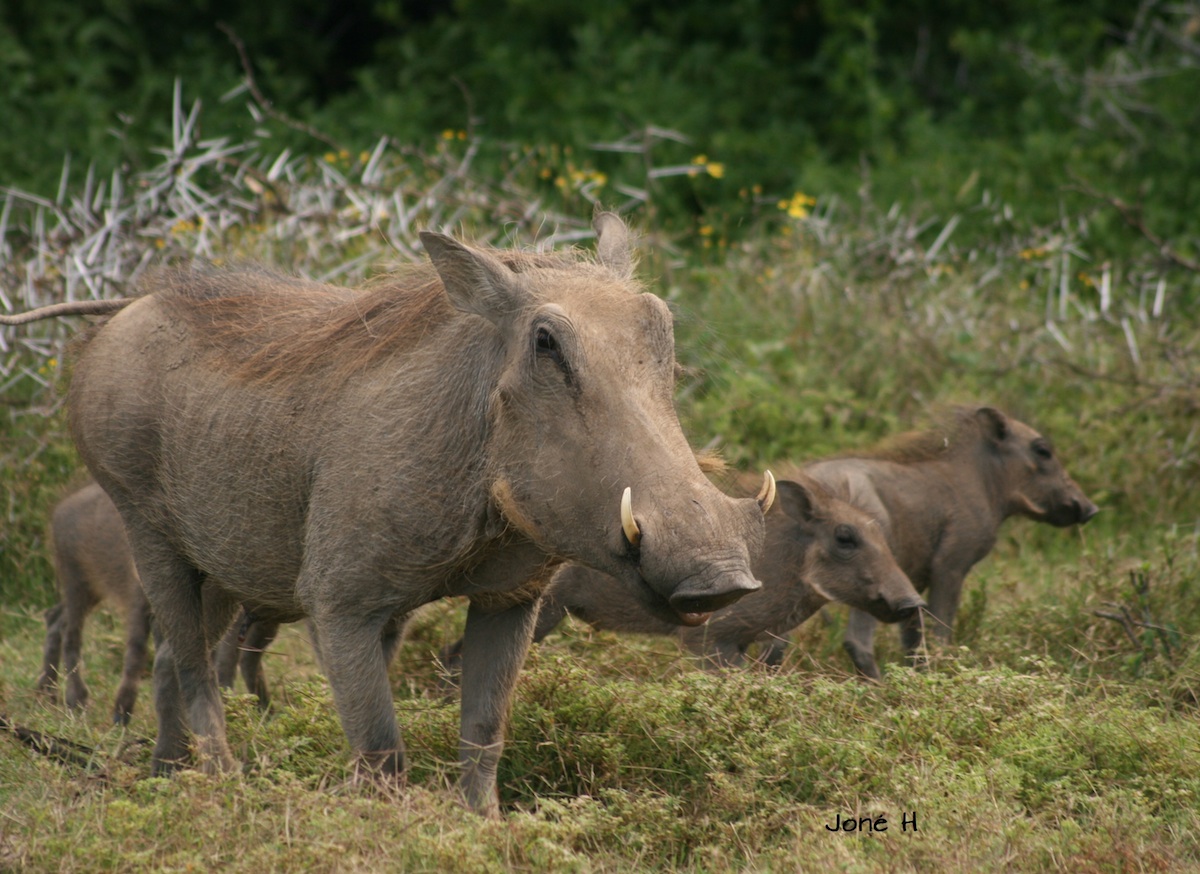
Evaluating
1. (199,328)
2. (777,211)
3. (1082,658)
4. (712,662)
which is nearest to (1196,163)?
(777,211)

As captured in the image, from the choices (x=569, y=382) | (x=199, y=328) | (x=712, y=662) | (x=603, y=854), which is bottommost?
(x=712, y=662)

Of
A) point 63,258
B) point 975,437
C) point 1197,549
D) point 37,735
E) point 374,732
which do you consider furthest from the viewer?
point 63,258

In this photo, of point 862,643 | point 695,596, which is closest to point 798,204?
point 862,643

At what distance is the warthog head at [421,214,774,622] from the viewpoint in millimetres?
3303

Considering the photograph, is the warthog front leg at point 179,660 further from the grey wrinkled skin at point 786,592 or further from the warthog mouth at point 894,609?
the warthog mouth at point 894,609

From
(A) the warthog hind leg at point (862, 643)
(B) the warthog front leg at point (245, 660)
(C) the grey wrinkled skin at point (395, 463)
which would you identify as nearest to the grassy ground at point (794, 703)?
(A) the warthog hind leg at point (862, 643)

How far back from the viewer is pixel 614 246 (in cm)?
414

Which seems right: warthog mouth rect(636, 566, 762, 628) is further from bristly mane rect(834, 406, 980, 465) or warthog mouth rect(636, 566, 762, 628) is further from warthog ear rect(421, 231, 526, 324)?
bristly mane rect(834, 406, 980, 465)

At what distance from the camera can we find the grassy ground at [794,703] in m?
3.58

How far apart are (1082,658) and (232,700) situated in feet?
9.50

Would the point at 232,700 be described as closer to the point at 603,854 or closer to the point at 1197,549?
the point at 603,854

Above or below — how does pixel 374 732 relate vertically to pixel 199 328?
below

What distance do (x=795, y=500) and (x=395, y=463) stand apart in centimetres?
220

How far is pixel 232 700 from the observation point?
4.57 meters
